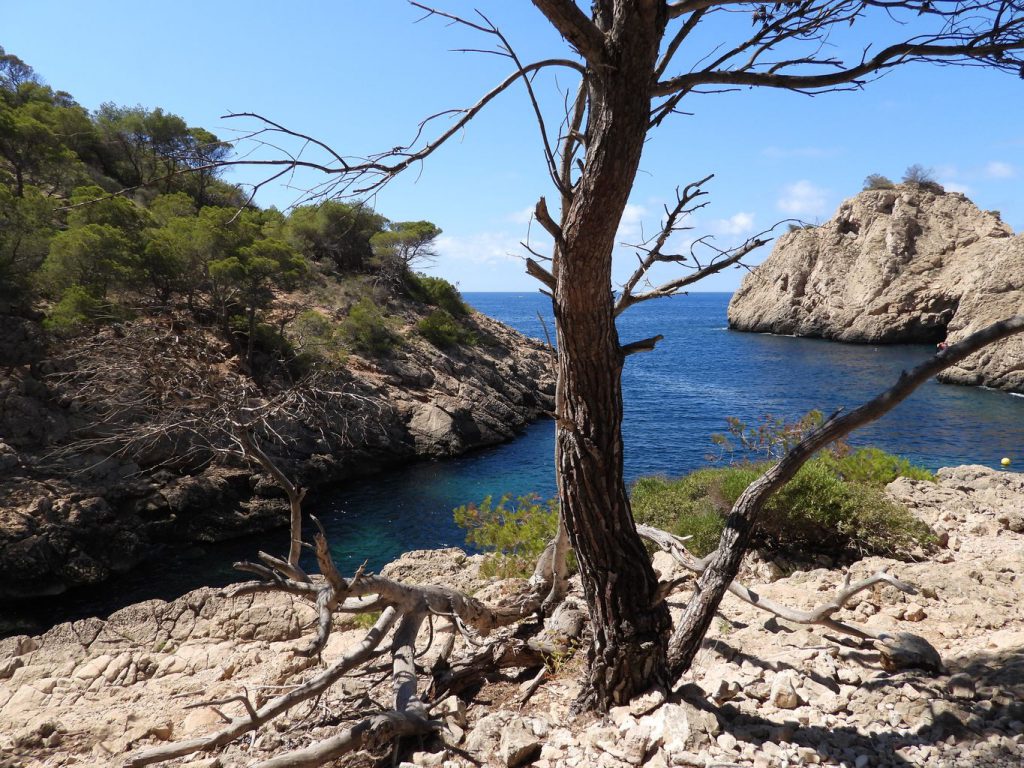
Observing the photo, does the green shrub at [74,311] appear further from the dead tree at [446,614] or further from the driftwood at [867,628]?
the driftwood at [867,628]

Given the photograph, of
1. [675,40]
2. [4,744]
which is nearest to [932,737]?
[675,40]

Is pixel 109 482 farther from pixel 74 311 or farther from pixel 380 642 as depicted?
pixel 380 642

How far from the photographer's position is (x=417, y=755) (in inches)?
137

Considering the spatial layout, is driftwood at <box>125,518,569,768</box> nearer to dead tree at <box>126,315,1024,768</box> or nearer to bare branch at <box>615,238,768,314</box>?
dead tree at <box>126,315,1024,768</box>

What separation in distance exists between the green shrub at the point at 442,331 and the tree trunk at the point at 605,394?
2613 cm

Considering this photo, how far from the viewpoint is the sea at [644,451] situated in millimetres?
13703

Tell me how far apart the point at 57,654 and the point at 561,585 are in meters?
5.58

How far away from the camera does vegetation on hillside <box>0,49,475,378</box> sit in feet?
56.1

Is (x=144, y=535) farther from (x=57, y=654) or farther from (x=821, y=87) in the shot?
(x=821, y=87)

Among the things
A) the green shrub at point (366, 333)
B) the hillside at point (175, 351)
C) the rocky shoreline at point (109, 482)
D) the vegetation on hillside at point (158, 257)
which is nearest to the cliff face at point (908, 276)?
the hillside at point (175, 351)

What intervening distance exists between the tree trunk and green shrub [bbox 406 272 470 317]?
31420mm

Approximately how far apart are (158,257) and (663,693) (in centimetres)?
2081

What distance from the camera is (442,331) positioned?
29.9 m

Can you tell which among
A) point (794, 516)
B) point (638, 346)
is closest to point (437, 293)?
point (794, 516)
